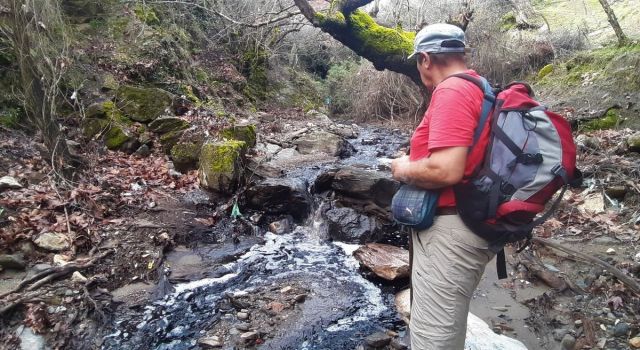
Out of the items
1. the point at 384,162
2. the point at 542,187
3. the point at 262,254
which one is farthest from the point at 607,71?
the point at 542,187

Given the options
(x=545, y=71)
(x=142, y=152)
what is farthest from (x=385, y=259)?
(x=545, y=71)

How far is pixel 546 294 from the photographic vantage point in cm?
401

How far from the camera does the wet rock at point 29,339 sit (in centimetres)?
327

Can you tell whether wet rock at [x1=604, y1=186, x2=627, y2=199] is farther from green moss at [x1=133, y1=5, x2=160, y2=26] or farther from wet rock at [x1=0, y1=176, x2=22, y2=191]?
green moss at [x1=133, y1=5, x2=160, y2=26]

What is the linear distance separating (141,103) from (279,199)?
12.5 feet

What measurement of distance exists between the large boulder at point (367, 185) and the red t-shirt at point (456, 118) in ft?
15.2

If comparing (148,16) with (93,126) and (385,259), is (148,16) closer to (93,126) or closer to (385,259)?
(93,126)

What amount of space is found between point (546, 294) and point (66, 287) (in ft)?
14.7

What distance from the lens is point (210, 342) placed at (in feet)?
11.8

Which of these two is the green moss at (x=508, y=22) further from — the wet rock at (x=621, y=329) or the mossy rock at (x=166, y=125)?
the wet rock at (x=621, y=329)

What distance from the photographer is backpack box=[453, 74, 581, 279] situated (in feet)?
6.20

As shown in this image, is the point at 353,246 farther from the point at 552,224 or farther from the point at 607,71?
the point at 607,71

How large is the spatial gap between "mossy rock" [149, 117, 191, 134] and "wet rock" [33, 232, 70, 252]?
3866 millimetres

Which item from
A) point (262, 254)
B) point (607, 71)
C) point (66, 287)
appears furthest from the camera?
point (607, 71)
